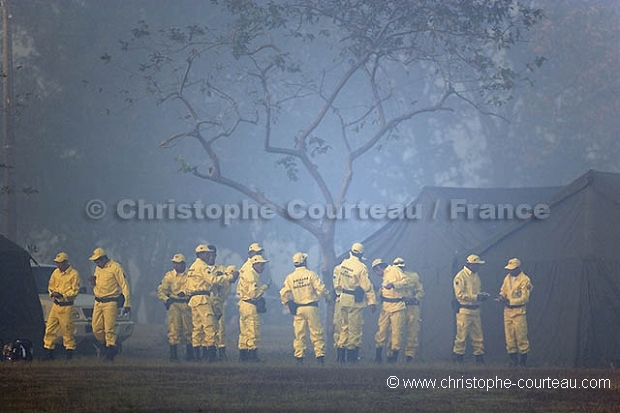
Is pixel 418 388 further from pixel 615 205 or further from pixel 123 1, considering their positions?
pixel 123 1

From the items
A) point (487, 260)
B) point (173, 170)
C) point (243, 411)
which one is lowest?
point (243, 411)

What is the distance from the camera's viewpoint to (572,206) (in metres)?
24.3

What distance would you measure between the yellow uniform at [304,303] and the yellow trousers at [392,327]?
5.75ft

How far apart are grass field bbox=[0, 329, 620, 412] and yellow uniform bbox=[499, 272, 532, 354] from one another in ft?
3.06

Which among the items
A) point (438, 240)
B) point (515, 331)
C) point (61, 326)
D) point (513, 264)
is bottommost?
point (515, 331)

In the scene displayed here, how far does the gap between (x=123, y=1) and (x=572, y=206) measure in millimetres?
27961

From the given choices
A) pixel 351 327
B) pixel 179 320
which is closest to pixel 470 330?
pixel 351 327

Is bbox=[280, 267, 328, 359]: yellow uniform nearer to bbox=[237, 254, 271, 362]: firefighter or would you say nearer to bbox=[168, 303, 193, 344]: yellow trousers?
bbox=[237, 254, 271, 362]: firefighter

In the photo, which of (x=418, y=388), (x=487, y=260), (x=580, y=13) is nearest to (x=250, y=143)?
→ (x=580, y=13)

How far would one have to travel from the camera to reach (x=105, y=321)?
23.0 m

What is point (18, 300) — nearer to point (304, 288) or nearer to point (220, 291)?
point (220, 291)

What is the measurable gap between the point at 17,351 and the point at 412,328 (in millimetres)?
7772

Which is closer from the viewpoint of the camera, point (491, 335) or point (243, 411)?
point (243, 411)

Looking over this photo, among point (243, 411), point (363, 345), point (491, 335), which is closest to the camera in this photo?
point (243, 411)
